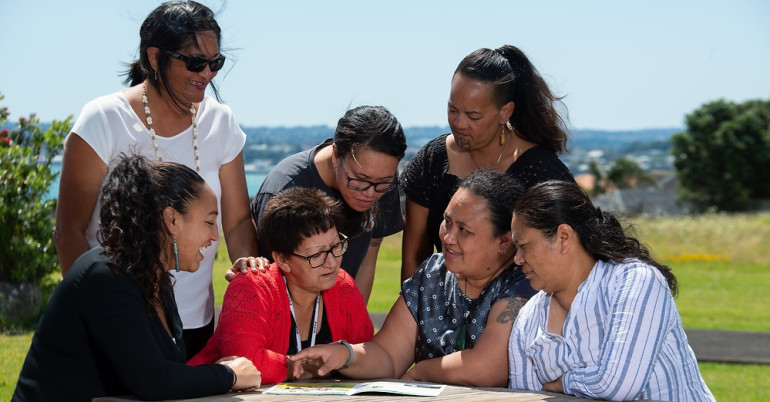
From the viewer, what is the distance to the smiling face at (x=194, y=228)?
3057 millimetres

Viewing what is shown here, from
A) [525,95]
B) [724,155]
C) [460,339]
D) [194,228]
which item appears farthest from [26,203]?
[724,155]

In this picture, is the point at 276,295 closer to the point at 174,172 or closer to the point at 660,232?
the point at 174,172

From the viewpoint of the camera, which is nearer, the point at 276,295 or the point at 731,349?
the point at 276,295

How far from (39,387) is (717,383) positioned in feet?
23.6

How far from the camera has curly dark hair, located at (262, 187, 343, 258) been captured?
11.9ft

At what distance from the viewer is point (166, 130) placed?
3.90m

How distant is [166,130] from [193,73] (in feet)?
0.98

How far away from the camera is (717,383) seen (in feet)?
28.0

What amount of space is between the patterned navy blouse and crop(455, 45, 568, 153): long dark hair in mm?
890

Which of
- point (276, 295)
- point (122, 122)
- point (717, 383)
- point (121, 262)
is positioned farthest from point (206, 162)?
point (717, 383)

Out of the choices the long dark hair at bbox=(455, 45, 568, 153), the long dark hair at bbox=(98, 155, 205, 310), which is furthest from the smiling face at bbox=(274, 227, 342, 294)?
the long dark hair at bbox=(455, 45, 568, 153)

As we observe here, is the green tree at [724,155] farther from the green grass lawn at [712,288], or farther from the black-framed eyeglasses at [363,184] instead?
the black-framed eyeglasses at [363,184]

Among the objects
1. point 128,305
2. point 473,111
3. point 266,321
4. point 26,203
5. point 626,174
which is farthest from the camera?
point 626,174

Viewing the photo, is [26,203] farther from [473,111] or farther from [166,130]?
[473,111]
